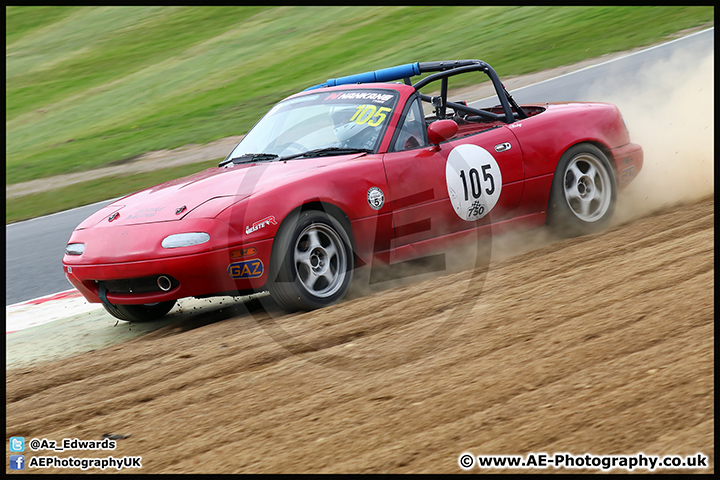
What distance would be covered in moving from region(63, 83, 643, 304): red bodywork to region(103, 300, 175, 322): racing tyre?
11.1 inches

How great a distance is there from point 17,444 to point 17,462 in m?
0.23

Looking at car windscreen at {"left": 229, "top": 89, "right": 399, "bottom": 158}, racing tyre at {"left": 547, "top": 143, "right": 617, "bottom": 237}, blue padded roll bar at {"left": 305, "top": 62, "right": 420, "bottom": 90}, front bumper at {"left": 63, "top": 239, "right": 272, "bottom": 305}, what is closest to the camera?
front bumper at {"left": 63, "top": 239, "right": 272, "bottom": 305}

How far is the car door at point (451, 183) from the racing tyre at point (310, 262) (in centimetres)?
51

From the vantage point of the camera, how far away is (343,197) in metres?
5.55

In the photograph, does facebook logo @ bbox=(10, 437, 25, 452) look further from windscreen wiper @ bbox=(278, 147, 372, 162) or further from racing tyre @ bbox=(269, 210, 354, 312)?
windscreen wiper @ bbox=(278, 147, 372, 162)

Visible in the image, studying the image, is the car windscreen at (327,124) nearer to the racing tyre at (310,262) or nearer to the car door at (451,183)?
the car door at (451,183)

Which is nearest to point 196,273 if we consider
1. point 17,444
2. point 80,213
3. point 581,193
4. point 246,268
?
point 246,268

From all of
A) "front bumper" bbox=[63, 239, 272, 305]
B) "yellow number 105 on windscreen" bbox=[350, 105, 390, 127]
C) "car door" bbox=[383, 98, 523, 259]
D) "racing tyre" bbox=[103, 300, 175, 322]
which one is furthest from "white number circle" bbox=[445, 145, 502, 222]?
"racing tyre" bbox=[103, 300, 175, 322]

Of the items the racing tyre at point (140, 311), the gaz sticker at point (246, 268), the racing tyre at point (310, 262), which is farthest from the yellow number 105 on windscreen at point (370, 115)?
the racing tyre at point (140, 311)

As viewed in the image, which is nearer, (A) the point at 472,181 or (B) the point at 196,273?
(B) the point at 196,273

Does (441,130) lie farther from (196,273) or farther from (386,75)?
(196,273)

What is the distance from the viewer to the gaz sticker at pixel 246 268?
5090mm

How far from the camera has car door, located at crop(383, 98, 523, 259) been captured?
19.3 ft

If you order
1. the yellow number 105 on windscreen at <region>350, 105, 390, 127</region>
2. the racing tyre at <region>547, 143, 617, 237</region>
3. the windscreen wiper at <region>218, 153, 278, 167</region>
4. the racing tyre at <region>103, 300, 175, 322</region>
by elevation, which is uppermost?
the yellow number 105 on windscreen at <region>350, 105, 390, 127</region>
